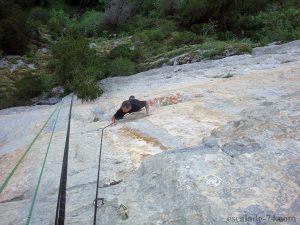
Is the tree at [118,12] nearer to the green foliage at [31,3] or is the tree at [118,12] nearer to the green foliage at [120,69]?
the green foliage at [31,3]

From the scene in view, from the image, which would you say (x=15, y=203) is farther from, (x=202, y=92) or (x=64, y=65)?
(x=64, y=65)

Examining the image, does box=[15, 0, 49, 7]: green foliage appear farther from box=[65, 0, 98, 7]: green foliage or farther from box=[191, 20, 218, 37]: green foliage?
box=[191, 20, 218, 37]: green foliage

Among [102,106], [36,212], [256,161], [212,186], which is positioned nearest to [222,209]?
[212,186]

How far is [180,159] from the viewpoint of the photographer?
514cm

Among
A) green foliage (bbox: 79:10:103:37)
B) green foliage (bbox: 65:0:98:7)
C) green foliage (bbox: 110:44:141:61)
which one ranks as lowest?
green foliage (bbox: 110:44:141:61)

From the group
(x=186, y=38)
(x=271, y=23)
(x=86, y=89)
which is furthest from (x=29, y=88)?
(x=271, y=23)

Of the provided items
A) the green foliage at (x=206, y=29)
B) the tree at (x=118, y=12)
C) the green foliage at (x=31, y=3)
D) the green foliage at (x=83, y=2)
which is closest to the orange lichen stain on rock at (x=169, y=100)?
the green foliage at (x=206, y=29)

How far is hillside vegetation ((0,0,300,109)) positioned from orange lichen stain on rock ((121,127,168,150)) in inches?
159

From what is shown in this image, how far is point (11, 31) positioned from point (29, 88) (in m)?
7.47

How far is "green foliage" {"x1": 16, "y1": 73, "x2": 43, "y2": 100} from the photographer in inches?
578

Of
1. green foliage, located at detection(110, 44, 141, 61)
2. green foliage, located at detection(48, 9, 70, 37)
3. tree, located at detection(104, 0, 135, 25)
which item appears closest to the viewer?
green foliage, located at detection(110, 44, 141, 61)

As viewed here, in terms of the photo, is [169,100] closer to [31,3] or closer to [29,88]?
[29,88]

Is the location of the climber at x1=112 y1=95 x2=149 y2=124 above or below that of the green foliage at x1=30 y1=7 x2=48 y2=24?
below

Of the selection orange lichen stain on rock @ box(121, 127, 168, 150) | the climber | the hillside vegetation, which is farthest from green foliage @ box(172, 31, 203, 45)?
orange lichen stain on rock @ box(121, 127, 168, 150)
